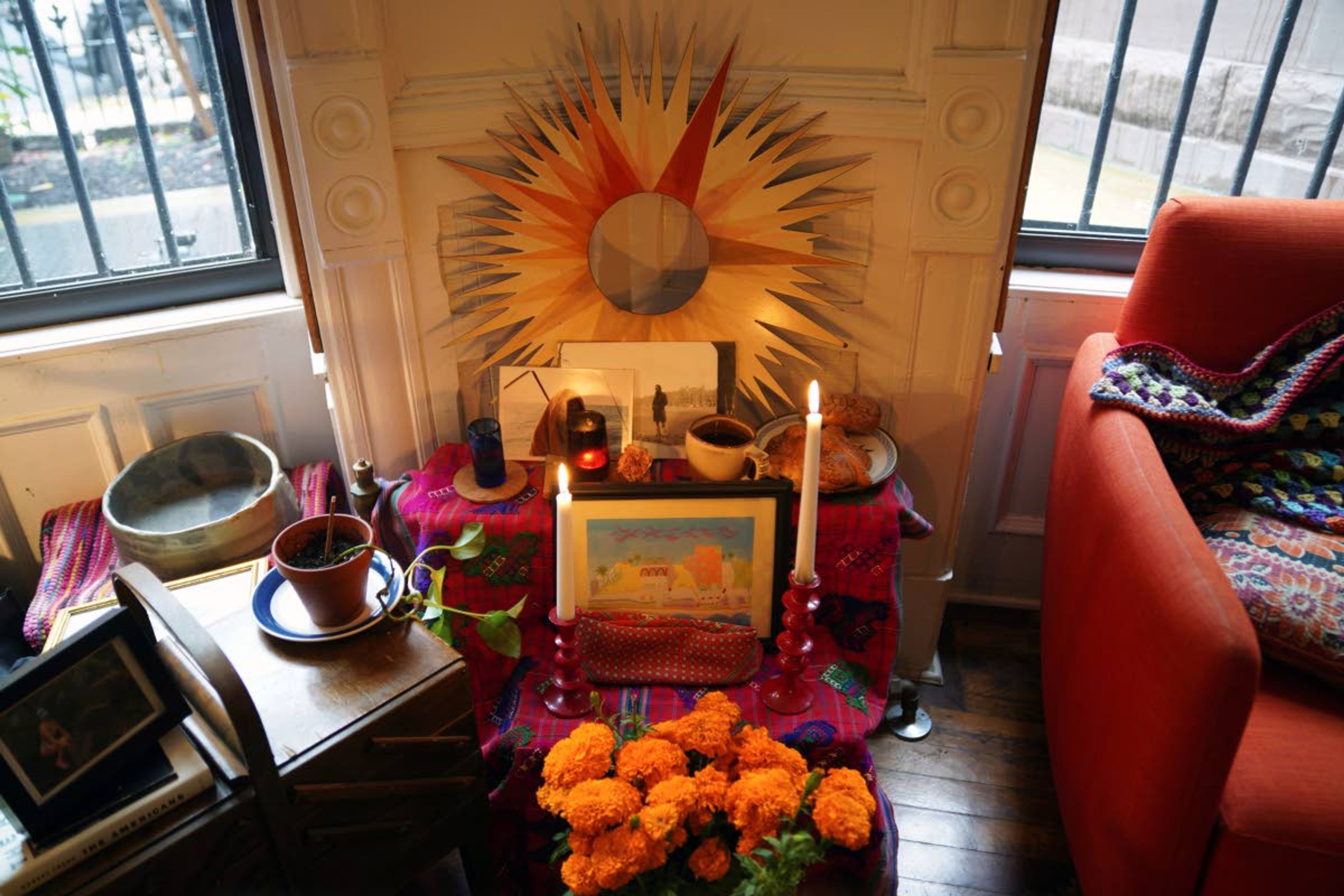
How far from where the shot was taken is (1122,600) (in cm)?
141

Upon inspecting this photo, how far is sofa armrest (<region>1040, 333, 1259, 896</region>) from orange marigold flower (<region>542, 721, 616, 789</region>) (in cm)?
75

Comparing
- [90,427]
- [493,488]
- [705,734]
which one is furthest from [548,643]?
[90,427]

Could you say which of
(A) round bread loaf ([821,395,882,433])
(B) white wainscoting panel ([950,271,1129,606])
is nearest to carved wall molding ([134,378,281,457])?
(A) round bread loaf ([821,395,882,433])

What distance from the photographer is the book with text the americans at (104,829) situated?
1.02m

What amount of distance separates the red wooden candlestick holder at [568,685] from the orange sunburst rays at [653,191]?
1.74ft

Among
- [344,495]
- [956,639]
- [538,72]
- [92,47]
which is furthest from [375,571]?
[956,639]

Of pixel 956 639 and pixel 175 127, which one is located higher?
pixel 175 127

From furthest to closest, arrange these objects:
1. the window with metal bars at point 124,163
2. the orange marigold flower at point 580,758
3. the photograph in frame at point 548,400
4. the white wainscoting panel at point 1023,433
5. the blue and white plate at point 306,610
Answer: the white wainscoting panel at point 1023,433 < the window with metal bars at point 124,163 < the photograph in frame at point 548,400 < the blue and white plate at point 306,610 < the orange marigold flower at point 580,758

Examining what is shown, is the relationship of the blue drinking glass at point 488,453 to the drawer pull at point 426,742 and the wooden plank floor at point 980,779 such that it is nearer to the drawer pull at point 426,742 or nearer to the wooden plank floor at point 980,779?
the drawer pull at point 426,742

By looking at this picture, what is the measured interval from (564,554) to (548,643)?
369 mm

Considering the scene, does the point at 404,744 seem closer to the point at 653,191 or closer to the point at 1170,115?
the point at 653,191

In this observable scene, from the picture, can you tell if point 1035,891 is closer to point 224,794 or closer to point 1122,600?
point 1122,600

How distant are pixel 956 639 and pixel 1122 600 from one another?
2.77 feet

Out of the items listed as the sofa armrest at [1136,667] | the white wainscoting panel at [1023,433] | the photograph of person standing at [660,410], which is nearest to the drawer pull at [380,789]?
the photograph of person standing at [660,410]
